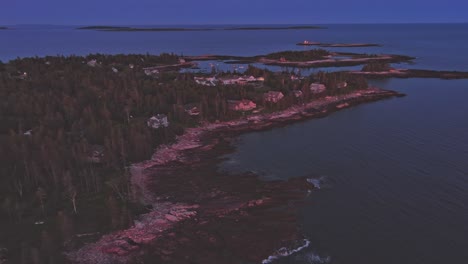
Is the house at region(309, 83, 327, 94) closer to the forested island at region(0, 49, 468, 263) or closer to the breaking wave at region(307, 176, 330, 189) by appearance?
the forested island at region(0, 49, 468, 263)

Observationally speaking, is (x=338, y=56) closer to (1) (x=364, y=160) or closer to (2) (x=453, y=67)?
(2) (x=453, y=67)

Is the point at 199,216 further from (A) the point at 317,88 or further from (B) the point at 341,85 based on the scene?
(B) the point at 341,85

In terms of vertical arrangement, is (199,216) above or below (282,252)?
above

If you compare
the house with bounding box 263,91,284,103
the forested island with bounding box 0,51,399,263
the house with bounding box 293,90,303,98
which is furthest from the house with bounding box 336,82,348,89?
the house with bounding box 263,91,284,103

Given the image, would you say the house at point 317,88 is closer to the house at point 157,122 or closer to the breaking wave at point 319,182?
the house at point 157,122

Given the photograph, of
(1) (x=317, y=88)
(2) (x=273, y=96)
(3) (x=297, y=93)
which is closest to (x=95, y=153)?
(2) (x=273, y=96)

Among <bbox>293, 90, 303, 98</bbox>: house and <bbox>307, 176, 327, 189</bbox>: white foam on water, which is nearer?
<bbox>307, 176, 327, 189</bbox>: white foam on water
